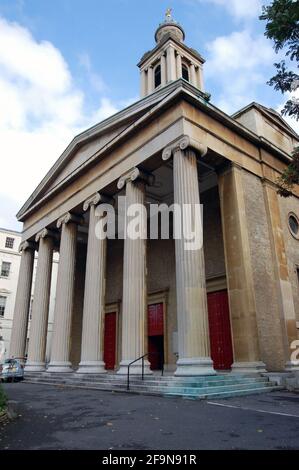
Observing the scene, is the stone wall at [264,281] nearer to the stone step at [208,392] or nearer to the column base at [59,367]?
the stone step at [208,392]

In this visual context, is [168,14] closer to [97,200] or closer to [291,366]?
[97,200]

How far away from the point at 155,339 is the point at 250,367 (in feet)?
30.7

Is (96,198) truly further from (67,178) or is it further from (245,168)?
(245,168)

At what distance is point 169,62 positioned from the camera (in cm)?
3062

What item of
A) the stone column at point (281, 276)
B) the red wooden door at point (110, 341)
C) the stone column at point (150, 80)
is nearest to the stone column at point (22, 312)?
the red wooden door at point (110, 341)

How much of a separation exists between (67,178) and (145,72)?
18758 mm

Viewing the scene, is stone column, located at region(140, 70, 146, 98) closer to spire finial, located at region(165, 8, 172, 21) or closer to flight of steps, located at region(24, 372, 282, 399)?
spire finial, located at region(165, 8, 172, 21)

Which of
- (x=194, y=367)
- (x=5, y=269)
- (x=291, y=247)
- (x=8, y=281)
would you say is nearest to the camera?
(x=194, y=367)

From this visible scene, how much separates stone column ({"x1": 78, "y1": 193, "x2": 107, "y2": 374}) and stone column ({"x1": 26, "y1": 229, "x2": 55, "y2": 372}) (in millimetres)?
5554

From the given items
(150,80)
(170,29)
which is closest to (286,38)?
(150,80)

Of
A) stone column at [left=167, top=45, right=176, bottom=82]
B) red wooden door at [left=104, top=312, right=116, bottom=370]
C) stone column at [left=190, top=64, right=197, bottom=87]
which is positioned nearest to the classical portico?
red wooden door at [left=104, top=312, right=116, bottom=370]

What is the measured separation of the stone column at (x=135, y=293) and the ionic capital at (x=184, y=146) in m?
1.81

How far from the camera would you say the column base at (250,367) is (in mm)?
12234
